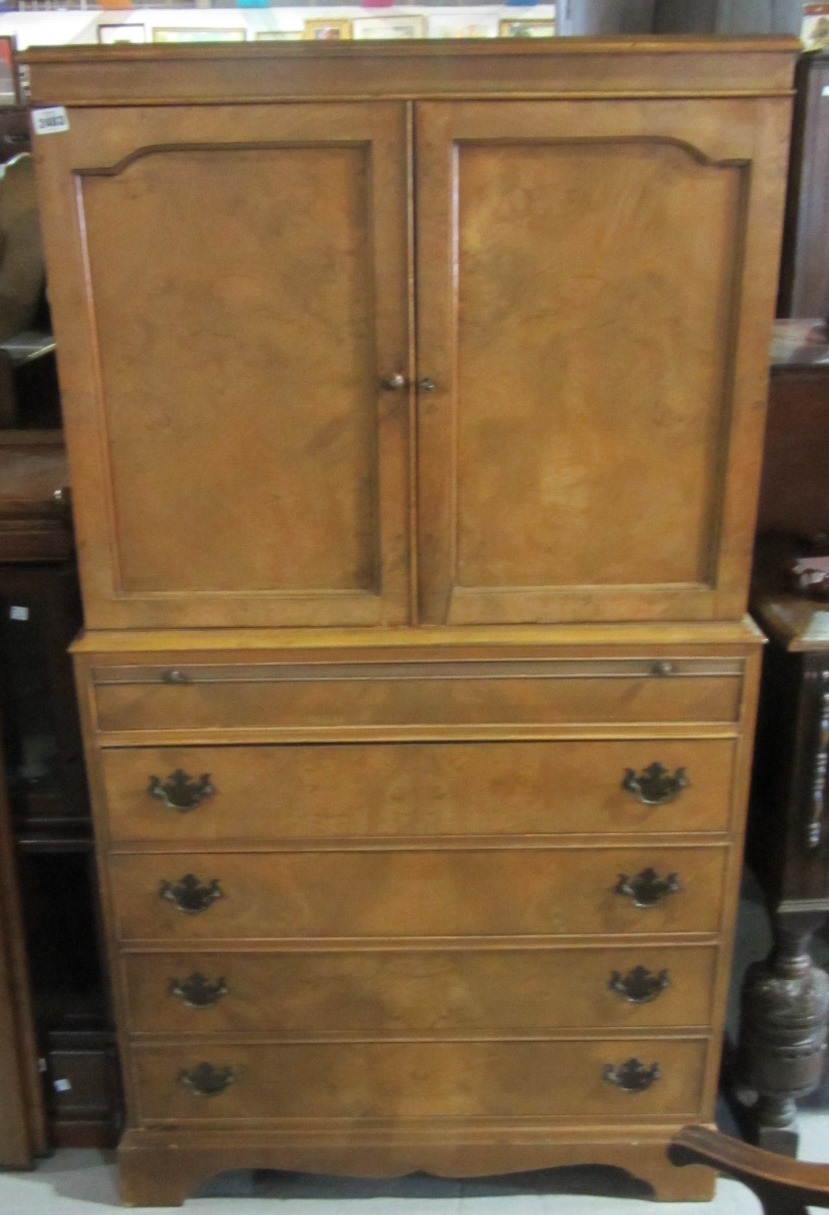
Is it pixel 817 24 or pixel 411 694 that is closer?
pixel 411 694

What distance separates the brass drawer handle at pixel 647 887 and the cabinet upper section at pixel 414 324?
1.34 feet

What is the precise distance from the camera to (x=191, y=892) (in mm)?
1643

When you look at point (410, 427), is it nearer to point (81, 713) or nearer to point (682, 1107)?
point (81, 713)

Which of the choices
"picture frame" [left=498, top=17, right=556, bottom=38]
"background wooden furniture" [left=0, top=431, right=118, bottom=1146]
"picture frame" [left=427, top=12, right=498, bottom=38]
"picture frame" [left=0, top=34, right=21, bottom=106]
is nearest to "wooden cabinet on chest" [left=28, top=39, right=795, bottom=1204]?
"background wooden furniture" [left=0, top=431, right=118, bottom=1146]

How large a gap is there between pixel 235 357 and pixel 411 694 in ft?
1.72

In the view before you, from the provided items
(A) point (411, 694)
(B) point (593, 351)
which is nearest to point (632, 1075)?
(A) point (411, 694)

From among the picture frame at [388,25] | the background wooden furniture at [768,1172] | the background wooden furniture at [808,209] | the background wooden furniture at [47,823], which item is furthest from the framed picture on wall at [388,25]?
the background wooden furniture at [768,1172]

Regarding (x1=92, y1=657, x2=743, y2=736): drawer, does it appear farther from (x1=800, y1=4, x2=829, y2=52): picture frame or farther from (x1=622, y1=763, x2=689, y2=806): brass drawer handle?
(x1=800, y1=4, x2=829, y2=52): picture frame

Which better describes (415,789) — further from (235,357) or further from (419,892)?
(235,357)

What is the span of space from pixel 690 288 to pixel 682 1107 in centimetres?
128

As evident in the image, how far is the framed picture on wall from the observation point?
360 centimetres

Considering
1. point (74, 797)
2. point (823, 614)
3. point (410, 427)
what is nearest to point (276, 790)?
point (74, 797)

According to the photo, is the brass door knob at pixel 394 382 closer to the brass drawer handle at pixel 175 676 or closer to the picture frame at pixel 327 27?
the brass drawer handle at pixel 175 676

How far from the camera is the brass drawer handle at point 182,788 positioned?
62.3 inches
